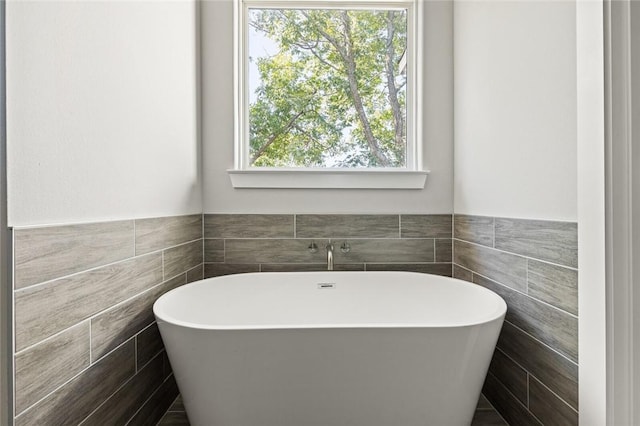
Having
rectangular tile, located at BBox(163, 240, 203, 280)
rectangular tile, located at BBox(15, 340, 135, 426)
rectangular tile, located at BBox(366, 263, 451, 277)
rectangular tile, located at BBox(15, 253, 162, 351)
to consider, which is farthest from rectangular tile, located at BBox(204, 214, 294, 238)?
rectangular tile, located at BBox(15, 340, 135, 426)

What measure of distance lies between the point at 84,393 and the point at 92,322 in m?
0.20

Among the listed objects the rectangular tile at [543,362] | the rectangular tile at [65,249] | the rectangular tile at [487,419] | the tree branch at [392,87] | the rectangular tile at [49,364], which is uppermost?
the tree branch at [392,87]

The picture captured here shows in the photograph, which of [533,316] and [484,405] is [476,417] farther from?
[533,316]

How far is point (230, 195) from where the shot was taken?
81.6 inches

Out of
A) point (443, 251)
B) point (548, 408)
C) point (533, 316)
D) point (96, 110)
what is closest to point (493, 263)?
point (533, 316)

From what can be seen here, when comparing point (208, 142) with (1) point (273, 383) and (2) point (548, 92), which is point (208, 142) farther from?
(2) point (548, 92)

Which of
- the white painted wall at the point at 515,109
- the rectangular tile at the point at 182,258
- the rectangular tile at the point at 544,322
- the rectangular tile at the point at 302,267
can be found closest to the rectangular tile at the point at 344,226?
the rectangular tile at the point at 302,267

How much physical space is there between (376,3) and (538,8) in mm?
1091

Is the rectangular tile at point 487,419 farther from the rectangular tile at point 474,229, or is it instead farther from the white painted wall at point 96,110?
the white painted wall at point 96,110

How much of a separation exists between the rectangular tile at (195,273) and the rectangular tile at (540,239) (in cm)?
154

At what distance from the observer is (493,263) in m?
1.64

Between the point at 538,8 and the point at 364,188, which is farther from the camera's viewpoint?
the point at 364,188

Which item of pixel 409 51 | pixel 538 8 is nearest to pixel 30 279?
pixel 538 8

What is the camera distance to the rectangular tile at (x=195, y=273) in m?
1.88
